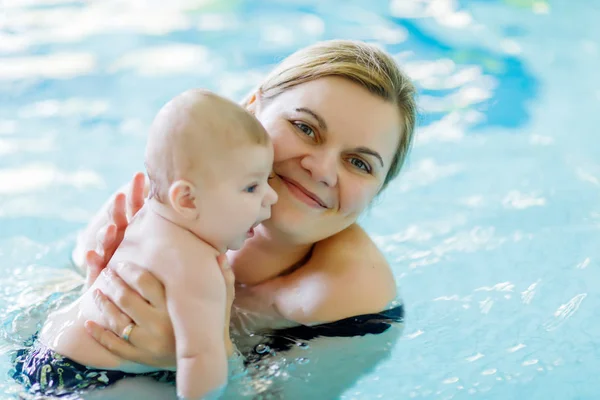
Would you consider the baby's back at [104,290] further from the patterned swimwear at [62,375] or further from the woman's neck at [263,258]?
the woman's neck at [263,258]

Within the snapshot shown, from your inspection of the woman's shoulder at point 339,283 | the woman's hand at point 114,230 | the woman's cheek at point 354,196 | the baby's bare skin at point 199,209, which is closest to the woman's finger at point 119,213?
the woman's hand at point 114,230

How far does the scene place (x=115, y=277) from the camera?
2354mm

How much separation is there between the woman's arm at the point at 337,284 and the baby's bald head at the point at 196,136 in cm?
71

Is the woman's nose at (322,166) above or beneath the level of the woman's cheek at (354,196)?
above

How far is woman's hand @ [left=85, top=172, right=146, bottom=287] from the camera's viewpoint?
2561 millimetres

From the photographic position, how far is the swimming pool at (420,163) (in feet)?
9.70

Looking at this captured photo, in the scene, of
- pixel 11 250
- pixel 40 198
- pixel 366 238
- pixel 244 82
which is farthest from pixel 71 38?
pixel 366 238

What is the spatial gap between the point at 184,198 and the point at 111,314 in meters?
0.42

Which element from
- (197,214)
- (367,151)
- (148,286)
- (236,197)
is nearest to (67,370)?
(148,286)

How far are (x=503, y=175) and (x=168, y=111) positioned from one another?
9.13 feet

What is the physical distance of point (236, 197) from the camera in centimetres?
216

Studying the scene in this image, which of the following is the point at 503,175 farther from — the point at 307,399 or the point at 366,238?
the point at 307,399

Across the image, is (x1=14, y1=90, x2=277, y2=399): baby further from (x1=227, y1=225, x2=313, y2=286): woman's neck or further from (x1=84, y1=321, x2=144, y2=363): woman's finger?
(x1=227, y1=225, x2=313, y2=286): woman's neck

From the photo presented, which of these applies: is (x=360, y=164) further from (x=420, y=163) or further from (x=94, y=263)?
(x=420, y=163)
